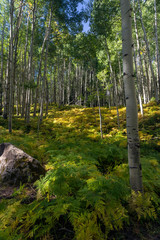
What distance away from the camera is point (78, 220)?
1801 millimetres

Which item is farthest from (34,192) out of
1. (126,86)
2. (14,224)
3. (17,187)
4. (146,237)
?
(126,86)

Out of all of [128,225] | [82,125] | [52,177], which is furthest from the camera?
[82,125]

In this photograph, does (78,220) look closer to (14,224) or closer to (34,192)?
(14,224)

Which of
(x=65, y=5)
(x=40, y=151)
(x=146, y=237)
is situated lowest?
(x=146, y=237)

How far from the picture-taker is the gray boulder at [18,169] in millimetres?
3273

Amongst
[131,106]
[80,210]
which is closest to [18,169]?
[80,210]

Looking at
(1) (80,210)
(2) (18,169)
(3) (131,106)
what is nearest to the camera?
(1) (80,210)

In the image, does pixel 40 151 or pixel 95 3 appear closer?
pixel 40 151

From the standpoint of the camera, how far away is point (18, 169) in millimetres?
3357

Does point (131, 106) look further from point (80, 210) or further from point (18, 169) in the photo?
point (18, 169)

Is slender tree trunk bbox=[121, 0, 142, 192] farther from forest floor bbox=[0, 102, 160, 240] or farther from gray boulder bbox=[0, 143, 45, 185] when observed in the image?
gray boulder bbox=[0, 143, 45, 185]

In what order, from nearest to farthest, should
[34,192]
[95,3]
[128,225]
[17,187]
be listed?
[128,225] → [34,192] → [17,187] → [95,3]

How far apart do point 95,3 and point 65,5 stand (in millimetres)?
2763

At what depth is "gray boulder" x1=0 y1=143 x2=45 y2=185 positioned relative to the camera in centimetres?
327
